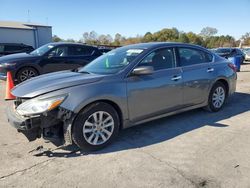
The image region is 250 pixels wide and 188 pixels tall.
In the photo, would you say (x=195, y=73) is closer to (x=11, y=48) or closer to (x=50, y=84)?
(x=50, y=84)

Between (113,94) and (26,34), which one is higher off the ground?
(26,34)

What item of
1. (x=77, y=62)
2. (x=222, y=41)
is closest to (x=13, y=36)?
(x=77, y=62)

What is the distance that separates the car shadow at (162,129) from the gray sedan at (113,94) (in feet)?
0.61

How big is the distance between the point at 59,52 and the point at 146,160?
713cm

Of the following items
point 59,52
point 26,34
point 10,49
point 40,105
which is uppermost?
point 26,34

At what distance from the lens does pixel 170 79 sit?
15.5 feet

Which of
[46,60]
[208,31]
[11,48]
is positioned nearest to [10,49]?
[11,48]

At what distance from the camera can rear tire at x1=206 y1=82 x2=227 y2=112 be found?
5672 mm

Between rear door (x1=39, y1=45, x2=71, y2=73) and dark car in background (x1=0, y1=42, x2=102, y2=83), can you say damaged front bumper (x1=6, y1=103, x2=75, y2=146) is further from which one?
rear door (x1=39, y1=45, x2=71, y2=73)

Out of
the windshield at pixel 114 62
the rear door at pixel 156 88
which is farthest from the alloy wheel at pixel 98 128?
the windshield at pixel 114 62

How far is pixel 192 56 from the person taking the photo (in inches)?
212

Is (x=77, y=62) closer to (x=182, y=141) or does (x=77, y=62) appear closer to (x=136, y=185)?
(x=182, y=141)

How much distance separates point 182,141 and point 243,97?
4.10m

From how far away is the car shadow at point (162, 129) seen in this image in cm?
398
